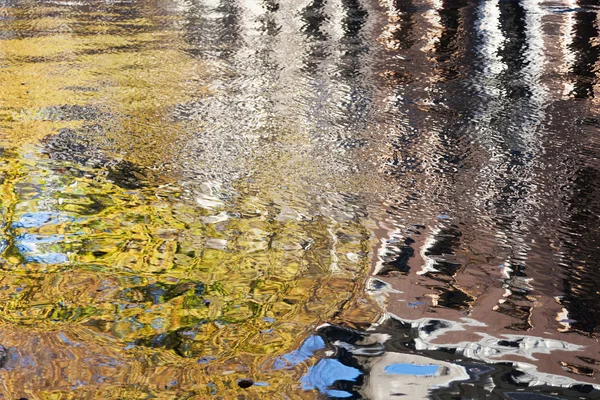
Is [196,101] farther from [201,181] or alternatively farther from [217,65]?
[201,181]

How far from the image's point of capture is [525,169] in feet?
9.97

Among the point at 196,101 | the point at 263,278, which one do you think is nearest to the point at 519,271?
the point at 263,278

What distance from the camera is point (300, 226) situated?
8.39 feet

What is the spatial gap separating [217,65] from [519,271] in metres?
3.07

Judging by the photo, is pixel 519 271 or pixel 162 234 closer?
pixel 519 271

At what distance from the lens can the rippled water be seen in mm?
1818

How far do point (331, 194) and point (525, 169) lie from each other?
2.68ft

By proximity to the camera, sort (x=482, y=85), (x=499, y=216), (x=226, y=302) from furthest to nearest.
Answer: (x=482, y=85) → (x=499, y=216) → (x=226, y=302)

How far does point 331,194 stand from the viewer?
2.82 m

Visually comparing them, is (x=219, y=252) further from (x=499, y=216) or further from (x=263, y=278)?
(x=499, y=216)

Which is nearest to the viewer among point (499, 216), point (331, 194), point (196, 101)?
point (499, 216)

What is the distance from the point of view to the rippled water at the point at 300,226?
71.6 inches

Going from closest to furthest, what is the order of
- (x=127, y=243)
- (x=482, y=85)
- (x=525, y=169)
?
(x=127, y=243), (x=525, y=169), (x=482, y=85)

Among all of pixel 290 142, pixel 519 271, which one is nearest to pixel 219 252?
pixel 519 271
